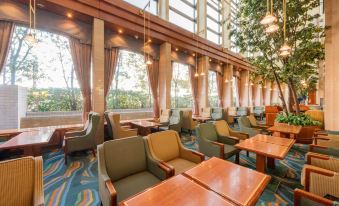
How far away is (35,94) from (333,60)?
8465 mm

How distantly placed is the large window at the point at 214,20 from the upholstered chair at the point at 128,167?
9.64 metres

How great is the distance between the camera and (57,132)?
4.55 m

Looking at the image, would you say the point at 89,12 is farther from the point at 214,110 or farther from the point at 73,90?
the point at 214,110

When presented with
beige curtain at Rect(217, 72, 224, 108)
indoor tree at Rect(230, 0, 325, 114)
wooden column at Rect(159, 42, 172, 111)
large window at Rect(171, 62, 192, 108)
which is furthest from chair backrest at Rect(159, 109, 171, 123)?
beige curtain at Rect(217, 72, 224, 108)

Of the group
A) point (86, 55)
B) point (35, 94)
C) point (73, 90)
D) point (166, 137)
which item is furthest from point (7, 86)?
point (166, 137)

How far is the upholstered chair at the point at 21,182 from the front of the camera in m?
1.34

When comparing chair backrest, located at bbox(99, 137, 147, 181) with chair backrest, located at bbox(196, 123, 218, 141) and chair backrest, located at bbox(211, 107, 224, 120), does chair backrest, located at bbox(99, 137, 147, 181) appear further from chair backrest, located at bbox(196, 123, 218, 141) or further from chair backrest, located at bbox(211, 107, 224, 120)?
chair backrest, located at bbox(211, 107, 224, 120)

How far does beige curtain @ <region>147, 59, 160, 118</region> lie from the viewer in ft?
22.9

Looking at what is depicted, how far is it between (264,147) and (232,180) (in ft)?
4.56

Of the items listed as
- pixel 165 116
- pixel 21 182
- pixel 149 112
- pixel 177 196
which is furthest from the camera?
pixel 149 112

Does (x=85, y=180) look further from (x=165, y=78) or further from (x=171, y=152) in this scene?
(x=165, y=78)

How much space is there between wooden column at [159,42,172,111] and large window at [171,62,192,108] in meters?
1.23

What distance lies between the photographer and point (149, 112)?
7184 millimetres

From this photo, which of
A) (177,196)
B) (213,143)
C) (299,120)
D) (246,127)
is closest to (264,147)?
(213,143)
